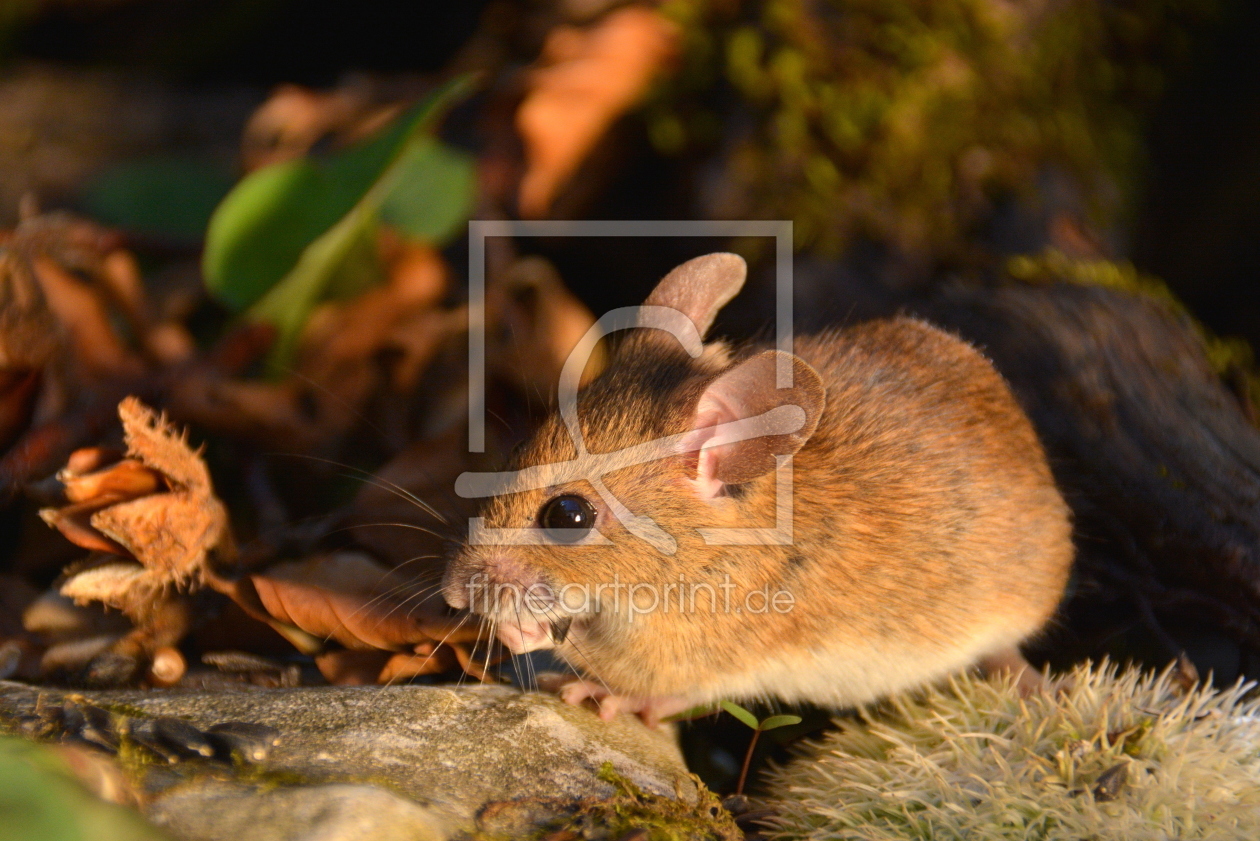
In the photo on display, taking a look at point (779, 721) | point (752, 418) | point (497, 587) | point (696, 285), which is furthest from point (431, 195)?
point (779, 721)

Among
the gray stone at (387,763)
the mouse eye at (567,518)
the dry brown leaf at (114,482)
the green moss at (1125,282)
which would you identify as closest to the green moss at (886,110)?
the green moss at (1125,282)

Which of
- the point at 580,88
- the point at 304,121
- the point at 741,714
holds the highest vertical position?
the point at 580,88

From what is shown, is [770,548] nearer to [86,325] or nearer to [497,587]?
[497,587]

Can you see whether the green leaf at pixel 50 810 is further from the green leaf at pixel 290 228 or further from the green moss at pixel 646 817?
the green leaf at pixel 290 228

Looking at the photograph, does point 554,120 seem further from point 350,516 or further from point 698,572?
→ point 698,572

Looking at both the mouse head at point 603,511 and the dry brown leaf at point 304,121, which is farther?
the dry brown leaf at point 304,121

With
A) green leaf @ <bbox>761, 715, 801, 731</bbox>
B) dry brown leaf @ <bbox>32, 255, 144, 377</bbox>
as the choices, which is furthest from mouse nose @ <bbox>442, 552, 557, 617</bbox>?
dry brown leaf @ <bbox>32, 255, 144, 377</bbox>
